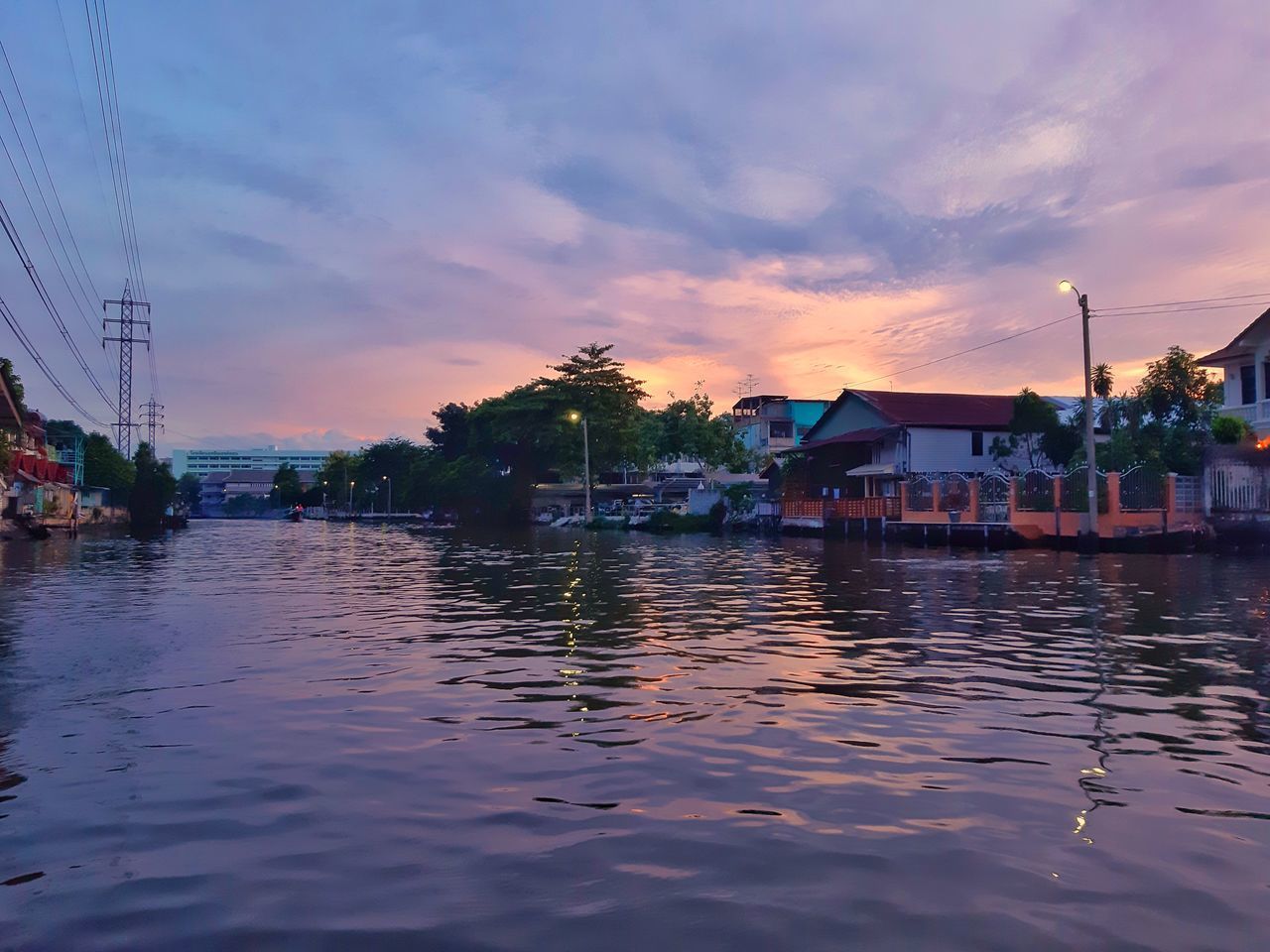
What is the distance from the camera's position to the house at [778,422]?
104812 millimetres

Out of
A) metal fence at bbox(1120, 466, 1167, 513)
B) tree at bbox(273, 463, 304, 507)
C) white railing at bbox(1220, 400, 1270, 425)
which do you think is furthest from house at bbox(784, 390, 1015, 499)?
tree at bbox(273, 463, 304, 507)

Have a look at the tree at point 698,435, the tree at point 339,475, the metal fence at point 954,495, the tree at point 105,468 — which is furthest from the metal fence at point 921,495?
the tree at point 339,475

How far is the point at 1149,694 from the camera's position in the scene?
30.2ft

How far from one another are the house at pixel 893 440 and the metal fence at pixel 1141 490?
15.5m

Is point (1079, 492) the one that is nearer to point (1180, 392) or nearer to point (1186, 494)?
point (1186, 494)

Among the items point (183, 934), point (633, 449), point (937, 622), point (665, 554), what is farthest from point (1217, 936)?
point (633, 449)

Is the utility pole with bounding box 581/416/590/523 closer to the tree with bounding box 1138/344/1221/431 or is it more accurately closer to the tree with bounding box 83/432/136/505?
the tree with bounding box 1138/344/1221/431

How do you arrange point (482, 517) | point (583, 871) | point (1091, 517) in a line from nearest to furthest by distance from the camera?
point (583, 871) < point (1091, 517) < point (482, 517)

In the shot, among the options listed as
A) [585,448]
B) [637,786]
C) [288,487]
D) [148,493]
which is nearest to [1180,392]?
[585,448]

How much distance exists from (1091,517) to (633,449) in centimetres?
5000

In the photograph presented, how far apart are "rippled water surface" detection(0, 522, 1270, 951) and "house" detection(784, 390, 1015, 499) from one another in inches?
1517

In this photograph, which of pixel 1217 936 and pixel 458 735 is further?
pixel 458 735

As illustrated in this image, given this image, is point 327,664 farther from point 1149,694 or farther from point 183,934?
point 1149,694

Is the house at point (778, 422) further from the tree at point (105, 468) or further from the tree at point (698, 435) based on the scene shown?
the tree at point (105, 468)
